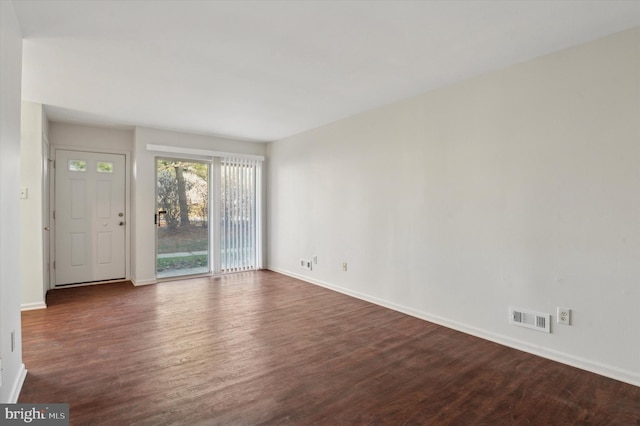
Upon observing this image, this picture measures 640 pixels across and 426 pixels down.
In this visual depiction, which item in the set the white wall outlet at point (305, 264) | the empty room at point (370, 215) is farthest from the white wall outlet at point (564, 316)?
the white wall outlet at point (305, 264)

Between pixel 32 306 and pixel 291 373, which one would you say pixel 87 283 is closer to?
pixel 32 306

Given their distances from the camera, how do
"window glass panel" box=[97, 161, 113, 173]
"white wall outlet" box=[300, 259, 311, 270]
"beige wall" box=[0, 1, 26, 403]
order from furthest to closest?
"white wall outlet" box=[300, 259, 311, 270], "window glass panel" box=[97, 161, 113, 173], "beige wall" box=[0, 1, 26, 403]

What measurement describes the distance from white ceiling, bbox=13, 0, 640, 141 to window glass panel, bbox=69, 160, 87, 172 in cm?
120

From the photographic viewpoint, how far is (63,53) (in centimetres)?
271

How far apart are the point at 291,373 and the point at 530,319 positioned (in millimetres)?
2079

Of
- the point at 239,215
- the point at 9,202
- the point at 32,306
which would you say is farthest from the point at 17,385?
the point at 239,215

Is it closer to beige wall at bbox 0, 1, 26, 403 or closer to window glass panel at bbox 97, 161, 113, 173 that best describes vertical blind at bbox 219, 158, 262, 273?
window glass panel at bbox 97, 161, 113, 173

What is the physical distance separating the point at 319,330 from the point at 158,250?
11.7 ft

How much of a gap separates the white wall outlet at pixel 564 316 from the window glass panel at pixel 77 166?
6.32 meters

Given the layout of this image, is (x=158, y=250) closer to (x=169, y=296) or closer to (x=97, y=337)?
(x=169, y=296)

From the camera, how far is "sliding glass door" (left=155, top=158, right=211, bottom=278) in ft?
18.2

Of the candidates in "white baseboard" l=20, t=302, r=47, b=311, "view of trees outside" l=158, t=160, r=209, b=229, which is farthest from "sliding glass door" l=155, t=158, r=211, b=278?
"white baseboard" l=20, t=302, r=47, b=311

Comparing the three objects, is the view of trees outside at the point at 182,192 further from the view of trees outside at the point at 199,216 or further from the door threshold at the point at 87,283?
the door threshold at the point at 87,283

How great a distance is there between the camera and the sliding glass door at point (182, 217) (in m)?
5.55
